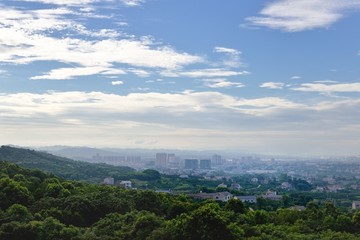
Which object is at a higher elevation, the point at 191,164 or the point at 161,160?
the point at 161,160

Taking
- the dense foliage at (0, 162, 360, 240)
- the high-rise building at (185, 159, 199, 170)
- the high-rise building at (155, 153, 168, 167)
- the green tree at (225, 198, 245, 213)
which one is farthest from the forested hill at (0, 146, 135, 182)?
the high-rise building at (155, 153, 168, 167)

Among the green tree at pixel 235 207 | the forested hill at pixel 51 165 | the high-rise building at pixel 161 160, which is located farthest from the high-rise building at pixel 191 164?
the green tree at pixel 235 207

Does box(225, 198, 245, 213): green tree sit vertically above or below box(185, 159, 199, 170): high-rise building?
above

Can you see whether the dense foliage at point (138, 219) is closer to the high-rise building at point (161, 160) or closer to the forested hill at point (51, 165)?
the forested hill at point (51, 165)

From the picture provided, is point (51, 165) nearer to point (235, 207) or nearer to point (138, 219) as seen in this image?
point (235, 207)

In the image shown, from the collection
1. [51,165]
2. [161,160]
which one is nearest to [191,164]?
[161,160]

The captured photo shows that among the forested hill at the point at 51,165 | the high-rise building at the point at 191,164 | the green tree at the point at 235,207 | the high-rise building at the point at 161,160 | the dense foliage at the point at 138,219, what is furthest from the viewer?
the high-rise building at the point at 161,160

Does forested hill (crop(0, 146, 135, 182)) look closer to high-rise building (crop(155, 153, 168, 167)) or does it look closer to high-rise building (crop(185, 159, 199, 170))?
high-rise building (crop(185, 159, 199, 170))

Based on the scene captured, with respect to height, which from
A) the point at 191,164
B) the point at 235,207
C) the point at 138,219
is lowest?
the point at 191,164

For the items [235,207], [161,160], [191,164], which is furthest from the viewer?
[161,160]
